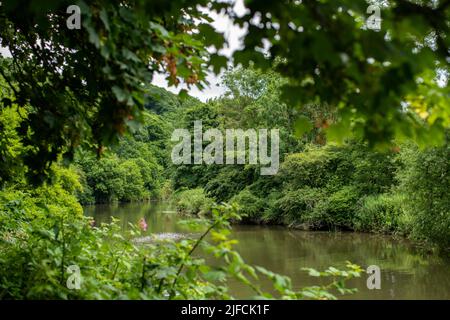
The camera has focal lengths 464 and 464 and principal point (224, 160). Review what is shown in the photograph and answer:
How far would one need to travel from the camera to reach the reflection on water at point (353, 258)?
10.8 meters

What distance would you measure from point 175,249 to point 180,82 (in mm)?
1152

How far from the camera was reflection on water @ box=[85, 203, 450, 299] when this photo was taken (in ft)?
35.3

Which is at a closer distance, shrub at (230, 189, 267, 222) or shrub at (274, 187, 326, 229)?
shrub at (274, 187, 326, 229)

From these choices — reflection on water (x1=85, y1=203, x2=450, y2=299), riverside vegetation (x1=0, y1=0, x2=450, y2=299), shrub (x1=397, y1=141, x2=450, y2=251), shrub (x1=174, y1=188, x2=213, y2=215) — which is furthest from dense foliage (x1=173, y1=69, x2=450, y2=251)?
riverside vegetation (x1=0, y1=0, x2=450, y2=299)

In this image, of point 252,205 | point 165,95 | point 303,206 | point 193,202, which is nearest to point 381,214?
point 303,206

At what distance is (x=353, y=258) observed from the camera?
590 inches

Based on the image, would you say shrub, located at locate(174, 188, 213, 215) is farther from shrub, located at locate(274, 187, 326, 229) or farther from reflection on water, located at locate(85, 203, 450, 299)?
reflection on water, located at locate(85, 203, 450, 299)

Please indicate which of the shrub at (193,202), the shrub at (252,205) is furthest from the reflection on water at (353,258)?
the shrub at (193,202)

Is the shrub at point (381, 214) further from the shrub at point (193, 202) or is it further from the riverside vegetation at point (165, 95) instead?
the riverside vegetation at point (165, 95)

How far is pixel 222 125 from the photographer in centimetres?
3638
